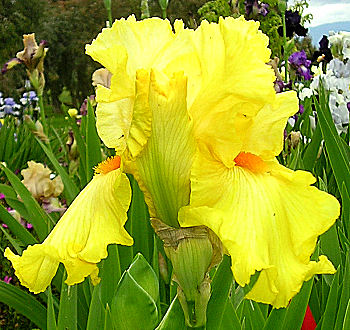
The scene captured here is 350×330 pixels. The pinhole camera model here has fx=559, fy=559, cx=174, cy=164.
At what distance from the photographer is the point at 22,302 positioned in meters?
1.50

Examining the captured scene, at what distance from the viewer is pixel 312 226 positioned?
1.98 feet

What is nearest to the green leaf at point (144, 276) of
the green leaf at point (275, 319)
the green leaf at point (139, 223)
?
the green leaf at point (275, 319)

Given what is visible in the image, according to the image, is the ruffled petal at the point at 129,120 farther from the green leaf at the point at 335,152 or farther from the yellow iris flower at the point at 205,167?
the green leaf at the point at 335,152

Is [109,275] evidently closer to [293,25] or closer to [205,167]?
[205,167]

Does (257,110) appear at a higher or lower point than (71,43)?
higher

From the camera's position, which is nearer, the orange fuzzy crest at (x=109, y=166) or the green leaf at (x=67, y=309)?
the orange fuzzy crest at (x=109, y=166)

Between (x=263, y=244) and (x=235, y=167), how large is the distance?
11 centimetres

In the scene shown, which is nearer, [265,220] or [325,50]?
[265,220]

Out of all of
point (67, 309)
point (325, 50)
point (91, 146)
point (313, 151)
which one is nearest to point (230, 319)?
point (67, 309)

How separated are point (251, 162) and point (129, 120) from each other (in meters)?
0.16

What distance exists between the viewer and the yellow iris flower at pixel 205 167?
1.94 ft

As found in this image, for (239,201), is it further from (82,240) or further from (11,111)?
(11,111)

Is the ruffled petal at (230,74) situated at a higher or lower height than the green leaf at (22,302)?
higher

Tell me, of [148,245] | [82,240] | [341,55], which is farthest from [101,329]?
[341,55]
